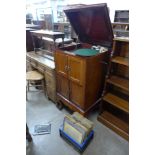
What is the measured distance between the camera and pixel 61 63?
6.80 feet

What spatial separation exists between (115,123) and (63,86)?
100 centimetres

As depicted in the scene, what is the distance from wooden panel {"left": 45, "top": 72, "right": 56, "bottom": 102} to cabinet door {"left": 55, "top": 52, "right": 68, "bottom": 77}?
24cm

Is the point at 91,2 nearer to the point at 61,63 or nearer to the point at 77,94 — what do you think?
the point at 61,63

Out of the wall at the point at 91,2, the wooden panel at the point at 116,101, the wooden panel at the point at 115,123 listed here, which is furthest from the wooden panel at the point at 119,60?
the wall at the point at 91,2

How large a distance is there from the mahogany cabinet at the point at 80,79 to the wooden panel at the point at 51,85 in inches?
4.7

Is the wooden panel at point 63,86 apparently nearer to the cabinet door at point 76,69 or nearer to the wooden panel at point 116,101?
the cabinet door at point 76,69

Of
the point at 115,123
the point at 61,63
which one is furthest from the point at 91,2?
the point at 115,123

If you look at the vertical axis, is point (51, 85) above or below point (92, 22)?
below

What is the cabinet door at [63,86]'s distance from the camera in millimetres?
2167
